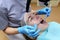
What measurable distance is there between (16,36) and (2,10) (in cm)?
30

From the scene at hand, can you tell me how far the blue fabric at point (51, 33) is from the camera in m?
1.12

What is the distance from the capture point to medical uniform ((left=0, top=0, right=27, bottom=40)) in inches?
45.7

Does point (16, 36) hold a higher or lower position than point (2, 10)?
lower

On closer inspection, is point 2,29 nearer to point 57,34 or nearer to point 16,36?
point 16,36

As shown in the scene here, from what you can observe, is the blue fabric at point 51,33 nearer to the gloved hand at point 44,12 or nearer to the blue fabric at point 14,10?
the gloved hand at point 44,12

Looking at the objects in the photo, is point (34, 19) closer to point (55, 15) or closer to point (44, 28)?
point (44, 28)

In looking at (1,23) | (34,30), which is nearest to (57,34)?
(34,30)

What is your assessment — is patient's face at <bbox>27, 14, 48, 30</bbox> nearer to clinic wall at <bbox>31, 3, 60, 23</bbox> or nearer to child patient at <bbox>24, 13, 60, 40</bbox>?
child patient at <bbox>24, 13, 60, 40</bbox>

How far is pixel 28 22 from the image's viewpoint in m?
1.20

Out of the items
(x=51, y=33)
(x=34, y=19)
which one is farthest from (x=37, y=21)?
(x=51, y=33)

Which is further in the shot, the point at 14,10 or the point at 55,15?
the point at 55,15

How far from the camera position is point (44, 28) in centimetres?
117

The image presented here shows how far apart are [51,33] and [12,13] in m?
0.39

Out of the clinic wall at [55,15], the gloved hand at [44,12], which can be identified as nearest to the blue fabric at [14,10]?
the gloved hand at [44,12]
